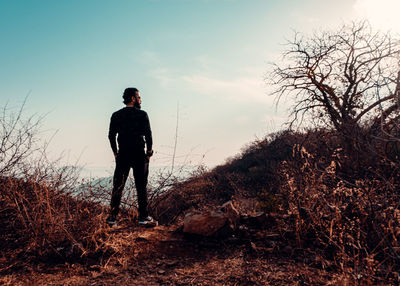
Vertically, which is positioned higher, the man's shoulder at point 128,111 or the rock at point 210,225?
the man's shoulder at point 128,111

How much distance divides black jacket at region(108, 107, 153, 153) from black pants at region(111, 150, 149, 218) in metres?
0.11

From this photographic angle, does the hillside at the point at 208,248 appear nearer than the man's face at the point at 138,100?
Yes

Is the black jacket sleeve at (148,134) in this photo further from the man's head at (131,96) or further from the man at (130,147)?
the man's head at (131,96)

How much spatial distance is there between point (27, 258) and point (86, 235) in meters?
0.67

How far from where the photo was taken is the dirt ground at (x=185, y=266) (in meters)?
2.54

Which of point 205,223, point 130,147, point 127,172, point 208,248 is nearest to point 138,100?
point 130,147

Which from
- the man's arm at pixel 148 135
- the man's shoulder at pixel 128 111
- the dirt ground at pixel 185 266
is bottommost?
the dirt ground at pixel 185 266

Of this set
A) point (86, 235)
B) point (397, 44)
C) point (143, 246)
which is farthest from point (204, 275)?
point (397, 44)

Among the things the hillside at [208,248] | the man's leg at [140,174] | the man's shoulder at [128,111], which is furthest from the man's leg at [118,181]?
the man's shoulder at [128,111]

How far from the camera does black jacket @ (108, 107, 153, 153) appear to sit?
392cm

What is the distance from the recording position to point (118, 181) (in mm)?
3941

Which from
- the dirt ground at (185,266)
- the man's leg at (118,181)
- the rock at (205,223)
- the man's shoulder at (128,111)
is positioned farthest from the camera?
the man's shoulder at (128,111)

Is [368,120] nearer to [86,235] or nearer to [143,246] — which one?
[143,246]

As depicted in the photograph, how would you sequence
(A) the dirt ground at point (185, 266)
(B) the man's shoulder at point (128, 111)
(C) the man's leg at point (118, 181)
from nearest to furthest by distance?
1. (A) the dirt ground at point (185, 266)
2. (C) the man's leg at point (118, 181)
3. (B) the man's shoulder at point (128, 111)
